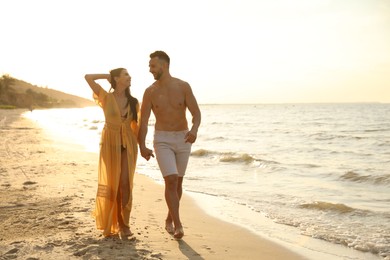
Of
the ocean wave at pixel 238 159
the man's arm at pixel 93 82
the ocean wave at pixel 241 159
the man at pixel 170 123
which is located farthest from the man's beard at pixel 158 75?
the ocean wave at pixel 238 159

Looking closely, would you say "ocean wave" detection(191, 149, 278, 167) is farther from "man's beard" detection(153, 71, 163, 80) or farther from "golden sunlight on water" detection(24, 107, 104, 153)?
"man's beard" detection(153, 71, 163, 80)

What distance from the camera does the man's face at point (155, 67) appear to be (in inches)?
190

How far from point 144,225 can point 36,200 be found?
6.89 feet

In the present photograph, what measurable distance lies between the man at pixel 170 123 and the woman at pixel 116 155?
19cm

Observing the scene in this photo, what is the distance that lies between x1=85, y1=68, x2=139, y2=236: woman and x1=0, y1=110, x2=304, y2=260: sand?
0.24 m

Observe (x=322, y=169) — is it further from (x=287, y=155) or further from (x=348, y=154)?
(x=348, y=154)

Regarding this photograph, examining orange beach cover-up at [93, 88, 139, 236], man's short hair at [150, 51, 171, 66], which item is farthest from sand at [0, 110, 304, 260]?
man's short hair at [150, 51, 171, 66]

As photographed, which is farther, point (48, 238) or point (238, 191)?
point (238, 191)

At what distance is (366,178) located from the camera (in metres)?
11.3

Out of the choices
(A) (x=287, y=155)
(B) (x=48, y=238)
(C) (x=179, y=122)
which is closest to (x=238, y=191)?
(C) (x=179, y=122)

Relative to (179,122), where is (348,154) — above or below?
below

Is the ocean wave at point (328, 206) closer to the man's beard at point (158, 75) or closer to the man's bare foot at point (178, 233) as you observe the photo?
the man's bare foot at point (178, 233)

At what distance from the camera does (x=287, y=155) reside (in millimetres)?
18000

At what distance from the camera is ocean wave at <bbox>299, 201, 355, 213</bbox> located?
7468 mm
